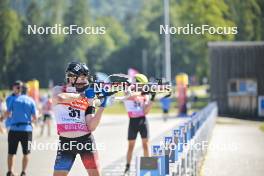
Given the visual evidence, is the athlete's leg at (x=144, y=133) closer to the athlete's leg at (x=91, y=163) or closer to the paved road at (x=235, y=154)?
the paved road at (x=235, y=154)

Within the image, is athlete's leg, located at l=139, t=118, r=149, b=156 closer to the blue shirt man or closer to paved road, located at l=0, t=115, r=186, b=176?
paved road, located at l=0, t=115, r=186, b=176

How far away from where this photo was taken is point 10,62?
73125 millimetres

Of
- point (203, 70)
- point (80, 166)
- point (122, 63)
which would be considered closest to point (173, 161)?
point (80, 166)

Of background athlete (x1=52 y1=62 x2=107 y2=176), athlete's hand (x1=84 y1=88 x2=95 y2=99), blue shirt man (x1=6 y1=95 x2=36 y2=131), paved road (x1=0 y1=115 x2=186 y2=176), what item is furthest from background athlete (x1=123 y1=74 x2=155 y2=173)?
athlete's hand (x1=84 y1=88 x2=95 y2=99)

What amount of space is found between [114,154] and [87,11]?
8097 centimetres

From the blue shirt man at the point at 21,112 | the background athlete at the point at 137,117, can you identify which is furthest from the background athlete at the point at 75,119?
the background athlete at the point at 137,117

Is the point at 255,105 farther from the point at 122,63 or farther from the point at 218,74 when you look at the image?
the point at 122,63

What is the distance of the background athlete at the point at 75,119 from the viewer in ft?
25.4

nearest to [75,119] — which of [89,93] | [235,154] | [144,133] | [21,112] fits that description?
[89,93]

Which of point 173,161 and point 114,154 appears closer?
point 173,161

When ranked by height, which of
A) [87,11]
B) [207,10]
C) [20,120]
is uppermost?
[87,11]

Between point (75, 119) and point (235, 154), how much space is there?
9079 mm

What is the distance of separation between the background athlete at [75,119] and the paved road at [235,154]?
17.2 feet

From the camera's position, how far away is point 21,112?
40.2ft
